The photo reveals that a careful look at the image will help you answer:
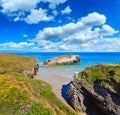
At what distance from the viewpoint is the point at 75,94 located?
23.6 m

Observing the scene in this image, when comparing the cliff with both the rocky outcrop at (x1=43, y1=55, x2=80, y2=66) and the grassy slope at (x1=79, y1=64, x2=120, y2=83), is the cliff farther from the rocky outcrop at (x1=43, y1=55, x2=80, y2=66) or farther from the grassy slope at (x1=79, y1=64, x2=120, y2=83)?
the rocky outcrop at (x1=43, y1=55, x2=80, y2=66)

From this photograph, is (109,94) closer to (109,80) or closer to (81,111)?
(109,80)

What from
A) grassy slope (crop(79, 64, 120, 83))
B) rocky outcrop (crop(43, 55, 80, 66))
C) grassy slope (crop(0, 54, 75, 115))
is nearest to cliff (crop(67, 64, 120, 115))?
grassy slope (crop(79, 64, 120, 83))

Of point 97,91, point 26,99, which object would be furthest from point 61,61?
point 26,99

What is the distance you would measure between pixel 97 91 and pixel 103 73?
2.13m

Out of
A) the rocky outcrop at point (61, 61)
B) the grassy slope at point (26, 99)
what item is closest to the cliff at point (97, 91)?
the grassy slope at point (26, 99)

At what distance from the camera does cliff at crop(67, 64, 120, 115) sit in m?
19.7

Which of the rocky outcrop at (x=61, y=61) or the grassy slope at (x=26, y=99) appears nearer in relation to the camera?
the grassy slope at (x=26, y=99)

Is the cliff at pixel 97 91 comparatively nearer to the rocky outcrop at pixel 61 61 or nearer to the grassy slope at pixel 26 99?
the grassy slope at pixel 26 99

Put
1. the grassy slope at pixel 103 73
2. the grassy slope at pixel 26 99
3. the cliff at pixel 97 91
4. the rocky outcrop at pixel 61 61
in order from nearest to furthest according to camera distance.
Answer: the grassy slope at pixel 26 99 → the cliff at pixel 97 91 → the grassy slope at pixel 103 73 → the rocky outcrop at pixel 61 61

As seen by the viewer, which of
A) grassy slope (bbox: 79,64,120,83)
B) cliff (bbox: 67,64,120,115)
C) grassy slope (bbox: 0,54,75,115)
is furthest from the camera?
grassy slope (bbox: 79,64,120,83)

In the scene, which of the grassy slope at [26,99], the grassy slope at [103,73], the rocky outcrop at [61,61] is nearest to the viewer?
the grassy slope at [26,99]

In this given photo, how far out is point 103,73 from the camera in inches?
862

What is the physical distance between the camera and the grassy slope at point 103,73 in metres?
20.4
